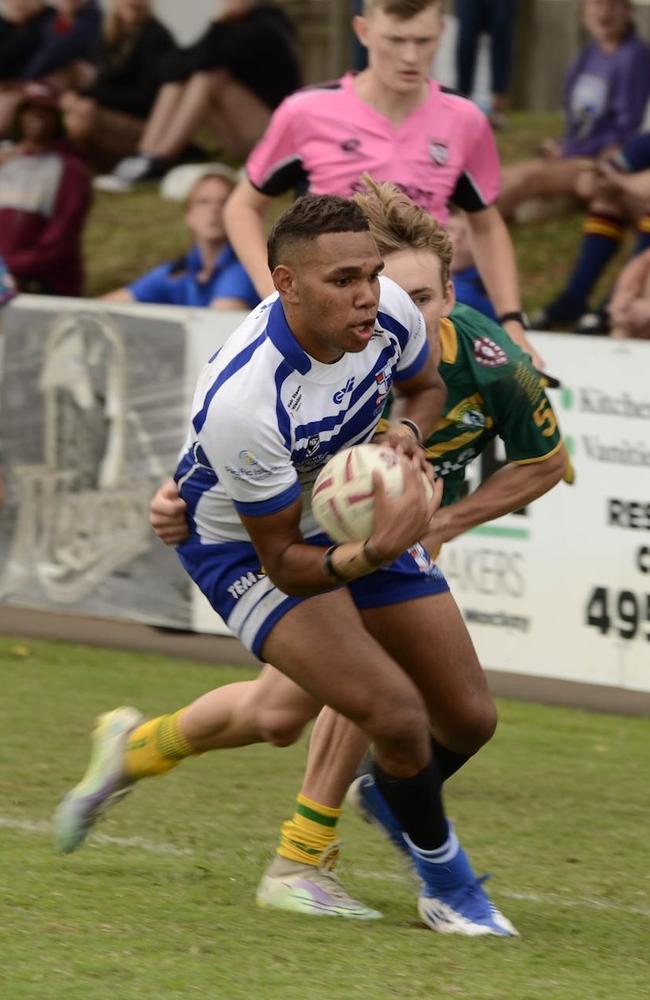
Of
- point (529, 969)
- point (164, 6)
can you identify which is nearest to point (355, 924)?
point (529, 969)

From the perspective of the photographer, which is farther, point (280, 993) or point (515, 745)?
point (515, 745)

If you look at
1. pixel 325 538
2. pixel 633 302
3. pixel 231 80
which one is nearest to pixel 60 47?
pixel 231 80

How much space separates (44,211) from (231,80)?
1.89m

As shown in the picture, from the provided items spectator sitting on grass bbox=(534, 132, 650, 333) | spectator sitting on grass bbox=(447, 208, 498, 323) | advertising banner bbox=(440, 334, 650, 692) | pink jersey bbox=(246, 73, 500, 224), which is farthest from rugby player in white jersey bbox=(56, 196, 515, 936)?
spectator sitting on grass bbox=(534, 132, 650, 333)

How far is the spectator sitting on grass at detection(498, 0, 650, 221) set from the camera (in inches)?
421

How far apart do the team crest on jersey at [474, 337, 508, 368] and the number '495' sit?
282 centimetres

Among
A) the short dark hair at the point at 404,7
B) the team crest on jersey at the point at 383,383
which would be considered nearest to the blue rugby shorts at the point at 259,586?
the team crest on jersey at the point at 383,383

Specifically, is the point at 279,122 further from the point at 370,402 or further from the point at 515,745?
the point at 515,745

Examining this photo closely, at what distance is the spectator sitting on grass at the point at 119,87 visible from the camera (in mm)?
12992

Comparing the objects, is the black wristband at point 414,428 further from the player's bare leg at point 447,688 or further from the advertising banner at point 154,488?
the advertising banner at point 154,488

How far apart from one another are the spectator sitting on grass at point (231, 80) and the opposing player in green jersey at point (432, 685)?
715cm

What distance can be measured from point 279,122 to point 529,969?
127 inches

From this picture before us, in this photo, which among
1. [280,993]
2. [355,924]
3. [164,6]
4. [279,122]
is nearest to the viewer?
[280,993]

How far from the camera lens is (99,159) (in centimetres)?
1364
